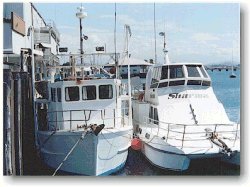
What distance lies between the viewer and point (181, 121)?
802 centimetres

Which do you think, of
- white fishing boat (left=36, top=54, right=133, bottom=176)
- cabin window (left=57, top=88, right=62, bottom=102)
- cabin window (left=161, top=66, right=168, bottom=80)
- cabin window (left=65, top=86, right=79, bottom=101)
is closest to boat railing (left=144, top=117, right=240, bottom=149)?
white fishing boat (left=36, top=54, right=133, bottom=176)

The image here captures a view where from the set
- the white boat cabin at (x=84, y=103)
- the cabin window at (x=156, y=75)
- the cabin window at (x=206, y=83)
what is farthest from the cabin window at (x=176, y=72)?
the white boat cabin at (x=84, y=103)

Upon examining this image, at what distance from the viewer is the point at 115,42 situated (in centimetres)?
742

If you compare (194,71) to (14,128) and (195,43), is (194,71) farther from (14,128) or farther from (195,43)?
(14,128)

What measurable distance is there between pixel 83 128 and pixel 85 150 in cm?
37

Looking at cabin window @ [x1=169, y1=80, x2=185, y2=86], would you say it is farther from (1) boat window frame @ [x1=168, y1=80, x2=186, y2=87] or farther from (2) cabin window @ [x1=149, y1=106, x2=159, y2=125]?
(2) cabin window @ [x1=149, y1=106, x2=159, y2=125]

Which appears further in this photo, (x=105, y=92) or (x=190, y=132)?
(x=190, y=132)

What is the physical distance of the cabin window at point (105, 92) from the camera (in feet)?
23.4

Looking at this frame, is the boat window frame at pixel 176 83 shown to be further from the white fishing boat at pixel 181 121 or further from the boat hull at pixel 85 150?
the boat hull at pixel 85 150

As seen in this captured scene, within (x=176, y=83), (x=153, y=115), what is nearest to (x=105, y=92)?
(x=153, y=115)

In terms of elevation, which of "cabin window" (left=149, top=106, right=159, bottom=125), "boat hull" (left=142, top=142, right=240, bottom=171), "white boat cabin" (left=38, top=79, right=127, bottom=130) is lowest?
"boat hull" (left=142, top=142, right=240, bottom=171)

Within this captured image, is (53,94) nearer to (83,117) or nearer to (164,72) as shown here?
(83,117)

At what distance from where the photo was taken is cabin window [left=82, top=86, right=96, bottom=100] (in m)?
7.06

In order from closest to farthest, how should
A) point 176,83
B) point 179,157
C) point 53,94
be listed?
point 179,157 → point 53,94 → point 176,83
